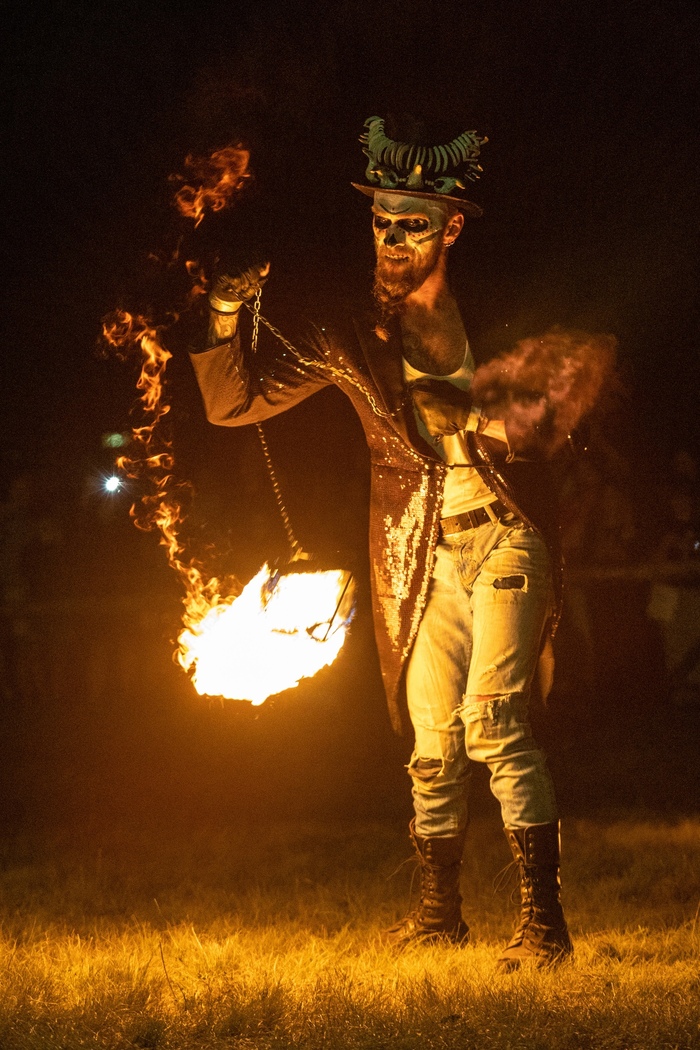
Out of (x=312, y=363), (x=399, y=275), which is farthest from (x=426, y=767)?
(x=399, y=275)

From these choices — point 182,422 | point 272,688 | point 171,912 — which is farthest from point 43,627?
point 272,688

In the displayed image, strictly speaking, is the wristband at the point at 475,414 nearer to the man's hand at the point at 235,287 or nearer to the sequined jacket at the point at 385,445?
the sequined jacket at the point at 385,445

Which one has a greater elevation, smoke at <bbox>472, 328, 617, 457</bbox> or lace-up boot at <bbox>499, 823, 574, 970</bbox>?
smoke at <bbox>472, 328, 617, 457</bbox>

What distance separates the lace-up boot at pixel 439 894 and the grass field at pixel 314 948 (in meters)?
0.12

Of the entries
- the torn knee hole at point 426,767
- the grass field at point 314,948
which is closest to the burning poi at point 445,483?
the torn knee hole at point 426,767

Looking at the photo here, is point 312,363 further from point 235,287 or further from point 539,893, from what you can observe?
point 539,893

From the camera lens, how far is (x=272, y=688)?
5617 millimetres

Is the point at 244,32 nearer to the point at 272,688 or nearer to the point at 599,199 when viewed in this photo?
the point at 599,199

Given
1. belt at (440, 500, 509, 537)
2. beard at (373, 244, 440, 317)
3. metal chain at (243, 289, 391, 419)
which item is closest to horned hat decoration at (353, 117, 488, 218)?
beard at (373, 244, 440, 317)

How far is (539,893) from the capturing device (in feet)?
17.6

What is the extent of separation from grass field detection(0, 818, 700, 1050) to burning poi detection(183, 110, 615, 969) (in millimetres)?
370

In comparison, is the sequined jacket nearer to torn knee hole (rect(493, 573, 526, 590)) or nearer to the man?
the man

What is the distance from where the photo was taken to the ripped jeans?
5.38 metres

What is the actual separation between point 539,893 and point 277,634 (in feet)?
4.40
